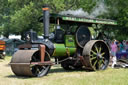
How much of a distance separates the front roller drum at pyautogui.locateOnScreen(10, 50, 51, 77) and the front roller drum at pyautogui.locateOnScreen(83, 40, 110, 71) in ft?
5.51

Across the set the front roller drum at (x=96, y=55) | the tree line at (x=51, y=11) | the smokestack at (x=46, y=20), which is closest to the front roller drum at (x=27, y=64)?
the smokestack at (x=46, y=20)

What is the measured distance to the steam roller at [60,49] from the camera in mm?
8156

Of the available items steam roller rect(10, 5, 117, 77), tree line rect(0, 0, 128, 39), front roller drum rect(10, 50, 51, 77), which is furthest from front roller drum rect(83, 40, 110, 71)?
tree line rect(0, 0, 128, 39)

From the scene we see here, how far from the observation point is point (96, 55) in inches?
390

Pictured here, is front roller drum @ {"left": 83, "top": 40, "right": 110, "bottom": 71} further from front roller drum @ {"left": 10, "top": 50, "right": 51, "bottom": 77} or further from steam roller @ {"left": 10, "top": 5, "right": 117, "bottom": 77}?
front roller drum @ {"left": 10, "top": 50, "right": 51, "bottom": 77}

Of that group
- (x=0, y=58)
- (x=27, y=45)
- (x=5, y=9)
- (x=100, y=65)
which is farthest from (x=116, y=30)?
(x=5, y=9)

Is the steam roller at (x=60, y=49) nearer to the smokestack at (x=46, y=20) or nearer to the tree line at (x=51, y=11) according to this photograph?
the smokestack at (x=46, y=20)

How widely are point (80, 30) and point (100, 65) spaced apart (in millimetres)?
1622

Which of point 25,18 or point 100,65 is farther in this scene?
point 25,18

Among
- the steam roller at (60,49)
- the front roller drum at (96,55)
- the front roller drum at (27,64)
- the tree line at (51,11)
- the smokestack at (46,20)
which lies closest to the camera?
the front roller drum at (27,64)

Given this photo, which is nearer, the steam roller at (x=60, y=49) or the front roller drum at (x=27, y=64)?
the front roller drum at (x=27, y=64)

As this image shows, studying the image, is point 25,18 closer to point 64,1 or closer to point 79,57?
point 64,1

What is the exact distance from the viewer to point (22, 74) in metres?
8.17

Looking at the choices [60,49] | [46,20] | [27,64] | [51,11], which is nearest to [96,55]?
[60,49]
